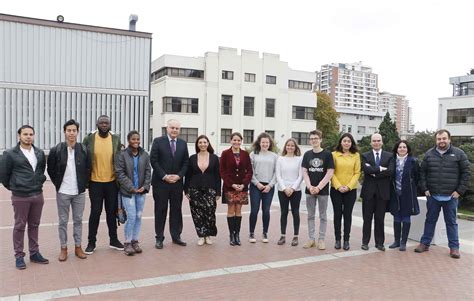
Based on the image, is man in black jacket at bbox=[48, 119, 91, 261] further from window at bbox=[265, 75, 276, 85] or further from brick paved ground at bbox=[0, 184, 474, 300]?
window at bbox=[265, 75, 276, 85]

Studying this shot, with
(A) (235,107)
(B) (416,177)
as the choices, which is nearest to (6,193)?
(B) (416,177)

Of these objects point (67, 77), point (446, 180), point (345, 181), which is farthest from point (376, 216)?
point (67, 77)

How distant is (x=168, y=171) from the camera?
21.5ft

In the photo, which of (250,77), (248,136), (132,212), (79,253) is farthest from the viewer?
(248,136)

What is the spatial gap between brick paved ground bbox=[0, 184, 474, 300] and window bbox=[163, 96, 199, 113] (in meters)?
Result: 30.8

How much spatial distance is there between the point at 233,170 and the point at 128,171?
167 cm

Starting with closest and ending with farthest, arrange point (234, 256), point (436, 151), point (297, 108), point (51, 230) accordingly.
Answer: point (234, 256) → point (436, 151) → point (51, 230) → point (297, 108)

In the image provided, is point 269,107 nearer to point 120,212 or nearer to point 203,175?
point 203,175

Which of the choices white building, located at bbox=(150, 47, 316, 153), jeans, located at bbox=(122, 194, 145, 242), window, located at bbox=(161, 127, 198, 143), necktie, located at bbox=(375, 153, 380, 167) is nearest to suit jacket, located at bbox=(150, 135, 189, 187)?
jeans, located at bbox=(122, 194, 145, 242)

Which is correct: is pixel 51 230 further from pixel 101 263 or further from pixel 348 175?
pixel 348 175

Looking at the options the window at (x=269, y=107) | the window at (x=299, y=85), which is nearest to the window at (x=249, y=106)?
the window at (x=269, y=107)

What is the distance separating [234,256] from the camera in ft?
20.1

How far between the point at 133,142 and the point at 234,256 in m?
2.25

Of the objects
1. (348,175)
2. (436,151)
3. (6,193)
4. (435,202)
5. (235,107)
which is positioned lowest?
(6,193)
